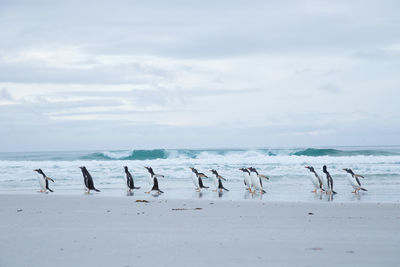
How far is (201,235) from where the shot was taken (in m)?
6.30

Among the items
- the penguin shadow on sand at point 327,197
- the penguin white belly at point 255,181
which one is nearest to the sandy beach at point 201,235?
the penguin shadow on sand at point 327,197

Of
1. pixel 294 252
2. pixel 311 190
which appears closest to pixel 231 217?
pixel 294 252

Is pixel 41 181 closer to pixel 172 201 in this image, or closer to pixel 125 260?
pixel 172 201

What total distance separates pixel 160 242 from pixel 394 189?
10.1 m

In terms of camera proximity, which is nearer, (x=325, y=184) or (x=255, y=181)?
(x=325, y=184)

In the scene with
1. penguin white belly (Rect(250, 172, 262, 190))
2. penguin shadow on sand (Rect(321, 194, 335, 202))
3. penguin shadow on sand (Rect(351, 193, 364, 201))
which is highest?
penguin white belly (Rect(250, 172, 262, 190))

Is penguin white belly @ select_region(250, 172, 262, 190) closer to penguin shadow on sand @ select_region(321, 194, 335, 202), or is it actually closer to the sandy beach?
penguin shadow on sand @ select_region(321, 194, 335, 202)

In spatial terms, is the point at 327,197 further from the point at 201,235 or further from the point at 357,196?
the point at 201,235

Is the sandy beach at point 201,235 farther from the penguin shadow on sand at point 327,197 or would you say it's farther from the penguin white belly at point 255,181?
the penguin white belly at point 255,181

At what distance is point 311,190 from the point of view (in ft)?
47.2

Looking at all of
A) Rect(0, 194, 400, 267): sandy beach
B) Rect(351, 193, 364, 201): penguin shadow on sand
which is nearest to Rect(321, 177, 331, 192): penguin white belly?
Rect(351, 193, 364, 201): penguin shadow on sand

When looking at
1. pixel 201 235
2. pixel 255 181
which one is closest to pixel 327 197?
pixel 255 181

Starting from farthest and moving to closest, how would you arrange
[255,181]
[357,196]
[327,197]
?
[255,181], [357,196], [327,197]

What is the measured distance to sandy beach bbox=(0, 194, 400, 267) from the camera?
4930mm
